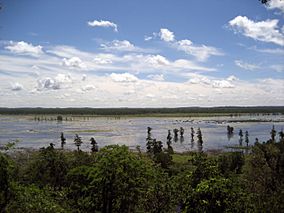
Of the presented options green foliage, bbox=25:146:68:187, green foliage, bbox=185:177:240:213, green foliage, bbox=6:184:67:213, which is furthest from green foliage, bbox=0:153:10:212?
green foliage, bbox=25:146:68:187

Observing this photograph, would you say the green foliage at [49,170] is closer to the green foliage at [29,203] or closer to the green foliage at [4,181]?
the green foliage at [4,181]

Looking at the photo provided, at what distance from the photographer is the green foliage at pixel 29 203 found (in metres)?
15.1

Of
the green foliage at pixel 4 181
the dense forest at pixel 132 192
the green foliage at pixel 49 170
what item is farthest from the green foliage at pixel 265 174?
the green foliage at pixel 49 170

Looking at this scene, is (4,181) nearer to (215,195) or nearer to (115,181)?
(115,181)

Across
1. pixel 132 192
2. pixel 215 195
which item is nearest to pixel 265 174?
pixel 132 192

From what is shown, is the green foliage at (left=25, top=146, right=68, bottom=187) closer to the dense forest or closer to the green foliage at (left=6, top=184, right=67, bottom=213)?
the dense forest

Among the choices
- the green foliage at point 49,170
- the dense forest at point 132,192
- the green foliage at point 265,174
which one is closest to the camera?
the dense forest at point 132,192

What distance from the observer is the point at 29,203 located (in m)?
15.8

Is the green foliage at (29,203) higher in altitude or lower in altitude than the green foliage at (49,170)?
higher

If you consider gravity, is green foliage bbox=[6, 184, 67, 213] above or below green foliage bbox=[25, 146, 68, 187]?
above

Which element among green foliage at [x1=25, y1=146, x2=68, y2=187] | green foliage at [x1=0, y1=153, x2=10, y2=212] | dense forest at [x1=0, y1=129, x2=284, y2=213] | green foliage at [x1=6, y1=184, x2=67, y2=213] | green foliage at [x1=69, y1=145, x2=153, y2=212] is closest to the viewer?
green foliage at [x1=6, y1=184, x2=67, y2=213]

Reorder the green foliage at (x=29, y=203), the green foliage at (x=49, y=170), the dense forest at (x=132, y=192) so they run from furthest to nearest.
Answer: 1. the green foliage at (x=49, y=170)
2. the dense forest at (x=132, y=192)
3. the green foliage at (x=29, y=203)

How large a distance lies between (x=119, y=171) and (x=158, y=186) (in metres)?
3.22

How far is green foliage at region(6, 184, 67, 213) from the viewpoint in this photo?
15.1 meters
